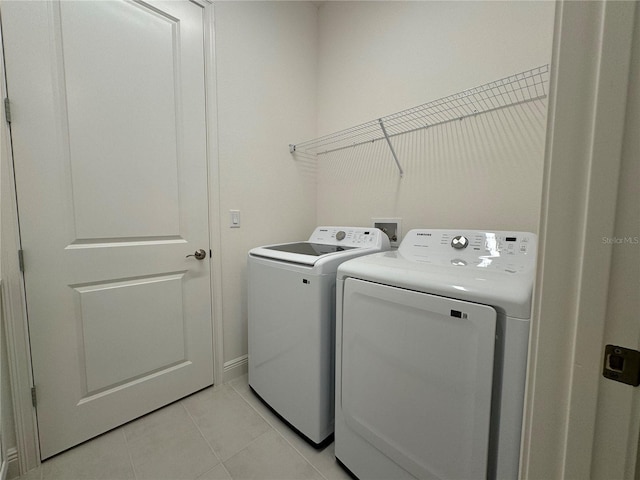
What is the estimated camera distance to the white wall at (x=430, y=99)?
125cm

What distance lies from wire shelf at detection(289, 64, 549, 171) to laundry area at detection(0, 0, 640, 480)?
0.01 metres

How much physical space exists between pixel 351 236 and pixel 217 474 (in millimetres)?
1366

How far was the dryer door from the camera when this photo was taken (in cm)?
79

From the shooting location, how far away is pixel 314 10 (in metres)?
2.14

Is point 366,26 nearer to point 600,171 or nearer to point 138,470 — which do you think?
point 600,171

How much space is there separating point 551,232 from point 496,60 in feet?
4.33

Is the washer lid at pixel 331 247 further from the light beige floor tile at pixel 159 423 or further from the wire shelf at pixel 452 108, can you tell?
the light beige floor tile at pixel 159 423

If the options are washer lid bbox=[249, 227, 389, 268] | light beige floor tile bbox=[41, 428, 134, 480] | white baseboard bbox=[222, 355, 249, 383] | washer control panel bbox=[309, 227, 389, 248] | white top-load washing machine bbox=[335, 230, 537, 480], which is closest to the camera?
white top-load washing machine bbox=[335, 230, 537, 480]

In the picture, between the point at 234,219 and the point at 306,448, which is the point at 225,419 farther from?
the point at 234,219

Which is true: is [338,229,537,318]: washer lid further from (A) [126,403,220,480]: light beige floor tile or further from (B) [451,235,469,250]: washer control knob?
(A) [126,403,220,480]: light beige floor tile

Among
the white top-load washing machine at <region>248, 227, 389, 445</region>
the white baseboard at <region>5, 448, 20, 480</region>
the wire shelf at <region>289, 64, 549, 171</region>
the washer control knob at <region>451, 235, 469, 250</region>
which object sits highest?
the wire shelf at <region>289, 64, 549, 171</region>

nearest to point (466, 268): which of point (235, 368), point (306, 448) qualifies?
point (306, 448)

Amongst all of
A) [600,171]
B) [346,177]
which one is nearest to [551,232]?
[600,171]

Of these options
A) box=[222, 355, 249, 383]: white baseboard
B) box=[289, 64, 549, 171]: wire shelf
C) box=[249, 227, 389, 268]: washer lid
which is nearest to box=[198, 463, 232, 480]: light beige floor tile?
box=[222, 355, 249, 383]: white baseboard
